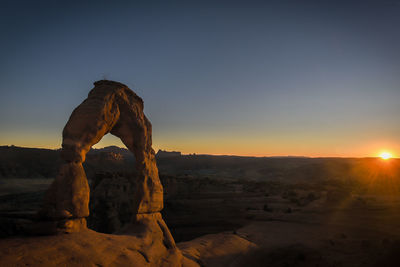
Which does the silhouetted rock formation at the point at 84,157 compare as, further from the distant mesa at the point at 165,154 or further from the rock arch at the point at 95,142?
the distant mesa at the point at 165,154

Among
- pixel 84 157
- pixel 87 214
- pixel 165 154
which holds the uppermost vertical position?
pixel 165 154

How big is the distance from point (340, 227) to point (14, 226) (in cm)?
1498

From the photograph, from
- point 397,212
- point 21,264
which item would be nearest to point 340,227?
point 397,212

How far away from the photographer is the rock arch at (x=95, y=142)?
6023 mm

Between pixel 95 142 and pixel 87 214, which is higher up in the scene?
pixel 95 142

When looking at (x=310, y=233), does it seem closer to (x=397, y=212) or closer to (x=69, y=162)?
(x=397, y=212)

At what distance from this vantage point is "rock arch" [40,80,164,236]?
6023mm

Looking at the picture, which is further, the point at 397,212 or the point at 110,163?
the point at 110,163

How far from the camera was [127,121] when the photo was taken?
870 cm

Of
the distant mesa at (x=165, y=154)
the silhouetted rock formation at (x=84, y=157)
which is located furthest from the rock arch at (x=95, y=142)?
the distant mesa at (x=165, y=154)

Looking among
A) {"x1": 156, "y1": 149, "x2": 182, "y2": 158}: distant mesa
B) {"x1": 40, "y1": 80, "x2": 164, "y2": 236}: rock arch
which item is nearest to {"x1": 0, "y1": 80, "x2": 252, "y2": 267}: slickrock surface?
{"x1": 40, "y1": 80, "x2": 164, "y2": 236}: rock arch

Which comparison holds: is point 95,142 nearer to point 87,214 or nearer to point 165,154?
point 87,214

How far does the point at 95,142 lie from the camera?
7098mm

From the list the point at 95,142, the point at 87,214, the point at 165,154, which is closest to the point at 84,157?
the point at 95,142
